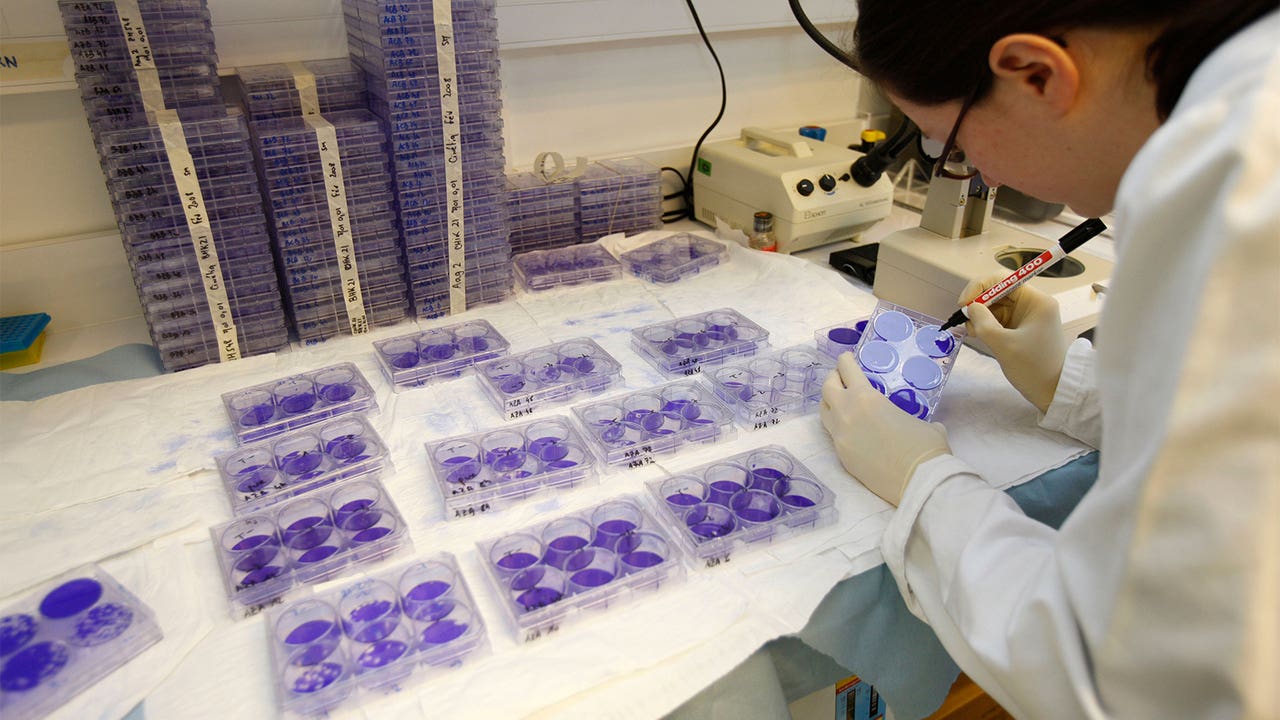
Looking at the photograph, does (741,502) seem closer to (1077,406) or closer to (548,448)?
(548,448)

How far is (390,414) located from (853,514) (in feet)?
2.28

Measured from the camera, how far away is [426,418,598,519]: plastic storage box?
1.02 metres

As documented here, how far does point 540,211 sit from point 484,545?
0.96m

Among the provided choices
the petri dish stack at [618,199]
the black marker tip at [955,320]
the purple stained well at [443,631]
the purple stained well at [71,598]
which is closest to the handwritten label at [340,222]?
the petri dish stack at [618,199]

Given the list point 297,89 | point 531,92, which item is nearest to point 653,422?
point 297,89

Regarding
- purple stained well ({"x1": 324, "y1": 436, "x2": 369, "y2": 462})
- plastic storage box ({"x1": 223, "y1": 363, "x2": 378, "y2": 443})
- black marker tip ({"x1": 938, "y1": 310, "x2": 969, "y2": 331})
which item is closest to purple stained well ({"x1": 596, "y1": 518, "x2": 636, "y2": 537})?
purple stained well ({"x1": 324, "y1": 436, "x2": 369, "y2": 462})

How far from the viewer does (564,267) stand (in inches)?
65.2

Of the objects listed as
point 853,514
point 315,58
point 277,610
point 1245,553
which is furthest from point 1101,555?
point 315,58

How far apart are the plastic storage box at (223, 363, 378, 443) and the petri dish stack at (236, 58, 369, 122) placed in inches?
18.2

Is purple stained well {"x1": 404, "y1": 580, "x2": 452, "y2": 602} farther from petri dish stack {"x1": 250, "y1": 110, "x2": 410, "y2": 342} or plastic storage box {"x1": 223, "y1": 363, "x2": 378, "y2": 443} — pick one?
petri dish stack {"x1": 250, "y1": 110, "x2": 410, "y2": 342}

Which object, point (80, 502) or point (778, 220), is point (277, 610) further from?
point (778, 220)

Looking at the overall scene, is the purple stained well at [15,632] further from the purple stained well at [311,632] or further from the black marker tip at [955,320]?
the black marker tip at [955,320]

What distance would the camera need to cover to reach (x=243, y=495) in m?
1.03

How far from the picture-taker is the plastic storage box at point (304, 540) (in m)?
0.89
